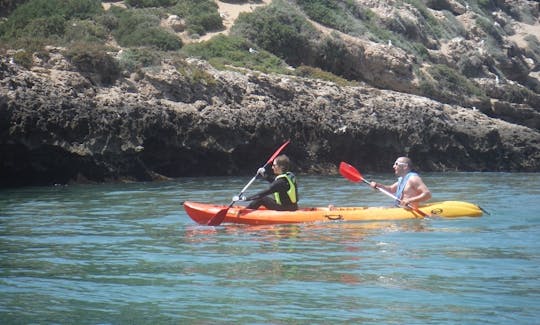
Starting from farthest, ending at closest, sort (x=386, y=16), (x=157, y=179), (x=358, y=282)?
(x=386, y=16), (x=157, y=179), (x=358, y=282)

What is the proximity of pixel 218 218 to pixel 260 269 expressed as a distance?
3848mm

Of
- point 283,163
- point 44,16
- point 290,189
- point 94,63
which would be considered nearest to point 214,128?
point 94,63

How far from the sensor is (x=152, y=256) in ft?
32.9

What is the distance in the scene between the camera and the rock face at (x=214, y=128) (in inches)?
807

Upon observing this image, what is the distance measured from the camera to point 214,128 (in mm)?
23375

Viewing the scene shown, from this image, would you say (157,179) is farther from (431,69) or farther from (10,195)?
(431,69)

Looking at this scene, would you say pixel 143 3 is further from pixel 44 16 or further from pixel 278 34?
pixel 278 34

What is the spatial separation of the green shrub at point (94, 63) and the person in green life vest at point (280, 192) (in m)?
10.3

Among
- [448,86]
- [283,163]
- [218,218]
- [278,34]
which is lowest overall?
[218,218]

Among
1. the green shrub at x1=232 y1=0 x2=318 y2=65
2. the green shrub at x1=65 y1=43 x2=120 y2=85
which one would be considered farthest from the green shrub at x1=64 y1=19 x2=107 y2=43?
the green shrub at x1=232 y1=0 x2=318 y2=65

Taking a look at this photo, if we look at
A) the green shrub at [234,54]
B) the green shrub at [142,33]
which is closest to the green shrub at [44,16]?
the green shrub at [142,33]

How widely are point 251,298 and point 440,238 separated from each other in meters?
4.39

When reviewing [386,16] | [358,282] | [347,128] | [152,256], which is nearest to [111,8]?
[347,128]

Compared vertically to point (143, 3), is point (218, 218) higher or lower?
lower
